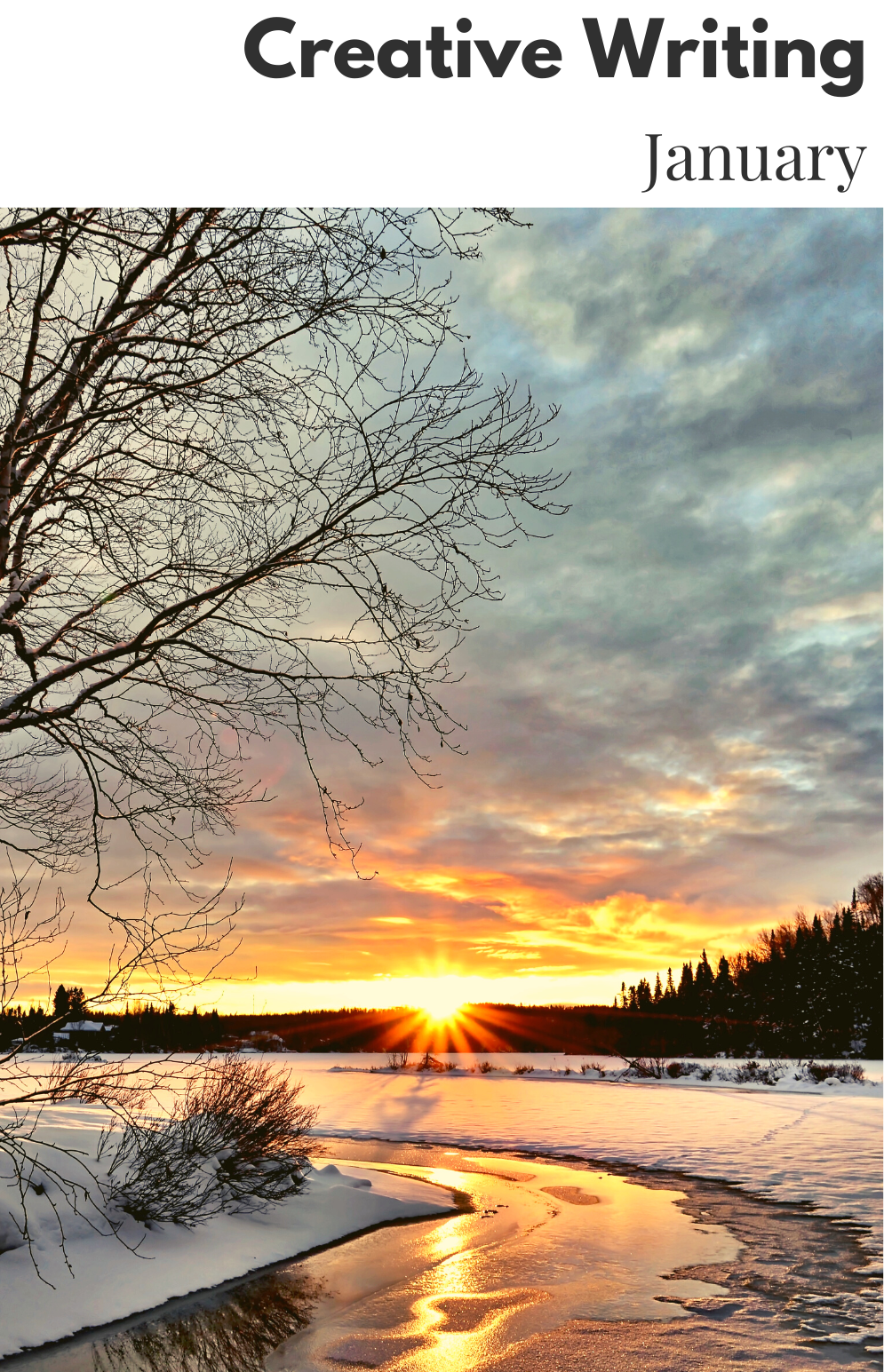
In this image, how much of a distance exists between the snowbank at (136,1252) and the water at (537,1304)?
0.28 metres

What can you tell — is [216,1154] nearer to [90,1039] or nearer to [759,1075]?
[90,1039]

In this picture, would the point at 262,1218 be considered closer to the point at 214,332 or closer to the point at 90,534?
the point at 90,534

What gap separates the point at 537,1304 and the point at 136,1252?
352cm

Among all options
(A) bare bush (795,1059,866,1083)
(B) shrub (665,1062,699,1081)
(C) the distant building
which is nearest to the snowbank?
(C) the distant building

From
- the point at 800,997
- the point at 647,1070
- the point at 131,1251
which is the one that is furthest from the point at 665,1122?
the point at 800,997

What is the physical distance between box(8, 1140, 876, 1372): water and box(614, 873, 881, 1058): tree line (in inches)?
1978

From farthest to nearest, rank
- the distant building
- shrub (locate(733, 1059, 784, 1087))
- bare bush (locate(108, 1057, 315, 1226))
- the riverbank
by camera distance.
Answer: shrub (locate(733, 1059, 784, 1087)), bare bush (locate(108, 1057, 315, 1226)), the riverbank, the distant building

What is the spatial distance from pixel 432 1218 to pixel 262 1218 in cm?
218

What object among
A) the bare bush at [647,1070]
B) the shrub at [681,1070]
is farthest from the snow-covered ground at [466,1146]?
the shrub at [681,1070]

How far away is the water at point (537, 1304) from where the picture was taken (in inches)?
252

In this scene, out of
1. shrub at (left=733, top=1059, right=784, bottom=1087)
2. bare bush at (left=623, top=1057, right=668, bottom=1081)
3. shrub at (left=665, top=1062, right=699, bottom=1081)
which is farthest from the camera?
shrub at (left=665, top=1062, right=699, bottom=1081)

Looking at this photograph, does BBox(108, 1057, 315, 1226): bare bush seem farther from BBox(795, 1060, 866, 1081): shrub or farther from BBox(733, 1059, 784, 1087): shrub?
BBox(795, 1060, 866, 1081): shrub

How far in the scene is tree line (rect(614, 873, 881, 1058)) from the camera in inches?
2261

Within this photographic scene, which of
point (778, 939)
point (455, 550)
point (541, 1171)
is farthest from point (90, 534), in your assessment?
point (778, 939)
